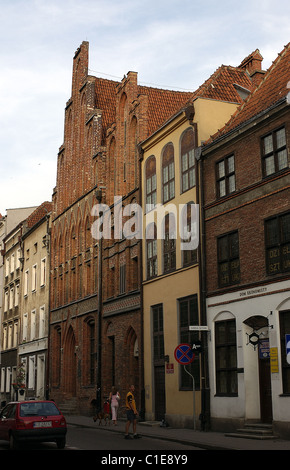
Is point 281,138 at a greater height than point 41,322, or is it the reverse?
point 281,138

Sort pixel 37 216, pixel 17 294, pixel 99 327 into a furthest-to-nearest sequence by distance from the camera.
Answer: pixel 17 294, pixel 37 216, pixel 99 327

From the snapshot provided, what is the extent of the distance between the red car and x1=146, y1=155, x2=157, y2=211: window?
1355 centimetres

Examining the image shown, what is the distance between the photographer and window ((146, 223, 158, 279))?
30.5 meters

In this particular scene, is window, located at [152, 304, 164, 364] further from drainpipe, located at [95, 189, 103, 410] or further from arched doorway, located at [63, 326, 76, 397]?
arched doorway, located at [63, 326, 76, 397]

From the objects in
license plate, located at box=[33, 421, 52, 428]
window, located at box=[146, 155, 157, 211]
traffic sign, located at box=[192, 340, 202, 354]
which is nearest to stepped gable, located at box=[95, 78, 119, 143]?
window, located at box=[146, 155, 157, 211]

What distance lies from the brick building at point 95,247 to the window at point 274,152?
1127 centimetres

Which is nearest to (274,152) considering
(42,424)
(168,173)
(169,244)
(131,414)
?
(169,244)

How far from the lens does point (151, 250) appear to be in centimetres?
3091

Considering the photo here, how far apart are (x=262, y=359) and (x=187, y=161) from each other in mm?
9444

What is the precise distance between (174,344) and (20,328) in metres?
30.1

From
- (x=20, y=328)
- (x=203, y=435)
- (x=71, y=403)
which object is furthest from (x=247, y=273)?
(x=20, y=328)

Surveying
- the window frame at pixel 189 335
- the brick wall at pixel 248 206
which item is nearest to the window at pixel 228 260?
the brick wall at pixel 248 206

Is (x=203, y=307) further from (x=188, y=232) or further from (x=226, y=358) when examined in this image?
(x=188, y=232)

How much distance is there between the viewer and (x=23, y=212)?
212 feet
